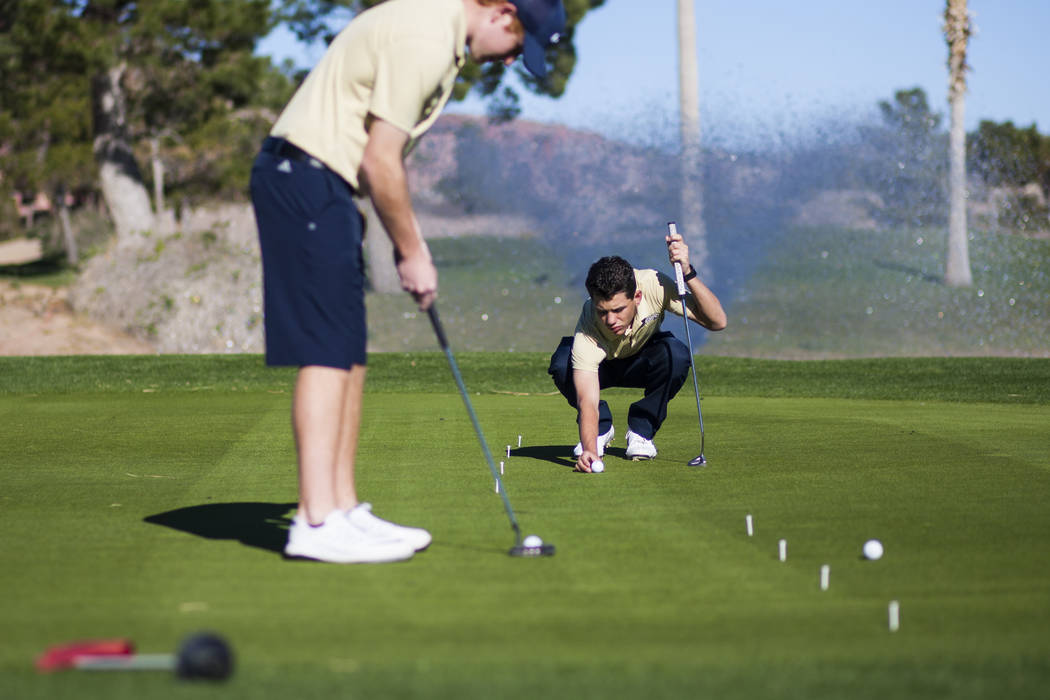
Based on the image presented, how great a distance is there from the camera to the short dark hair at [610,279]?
20.2 ft

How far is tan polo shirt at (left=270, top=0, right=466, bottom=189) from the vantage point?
159 inches

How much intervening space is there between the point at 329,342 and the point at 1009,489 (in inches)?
123

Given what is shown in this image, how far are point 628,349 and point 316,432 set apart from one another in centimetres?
303

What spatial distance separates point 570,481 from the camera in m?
5.94

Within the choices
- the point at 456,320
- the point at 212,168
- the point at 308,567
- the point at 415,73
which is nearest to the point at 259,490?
the point at 308,567

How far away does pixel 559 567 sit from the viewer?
4.01 meters

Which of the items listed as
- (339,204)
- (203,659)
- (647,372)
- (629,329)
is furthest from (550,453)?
(203,659)

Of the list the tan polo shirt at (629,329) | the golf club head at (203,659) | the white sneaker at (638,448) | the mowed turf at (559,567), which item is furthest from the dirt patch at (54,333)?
the golf club head at (203,659)

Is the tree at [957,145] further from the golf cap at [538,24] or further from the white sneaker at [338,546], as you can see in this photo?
the white sneaker at [338,546]

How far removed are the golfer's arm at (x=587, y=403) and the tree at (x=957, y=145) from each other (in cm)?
1511

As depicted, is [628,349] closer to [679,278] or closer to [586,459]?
[679,278]

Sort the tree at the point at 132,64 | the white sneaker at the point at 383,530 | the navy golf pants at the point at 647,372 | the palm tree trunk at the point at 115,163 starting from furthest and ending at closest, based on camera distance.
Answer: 1. the palm tree trunk at the point at 115,163
2. the tree at the point at 132,64
3. the navy golf pants at the point at 647,372
4. the white sneaker at the point at 383,530

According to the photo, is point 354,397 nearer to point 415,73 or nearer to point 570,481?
point 415,73

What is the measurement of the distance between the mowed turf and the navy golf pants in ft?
0.90
